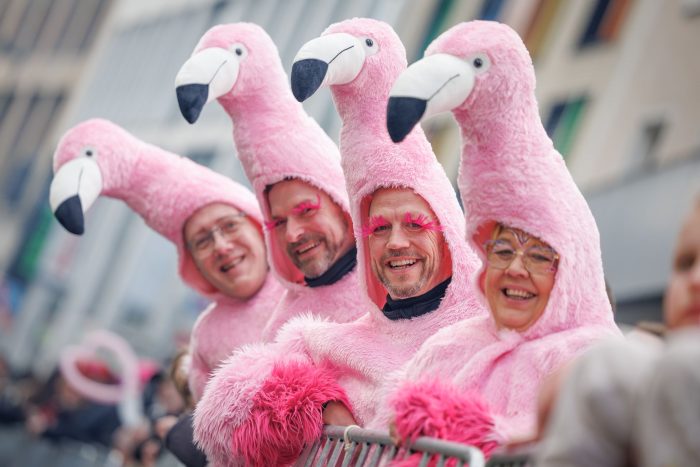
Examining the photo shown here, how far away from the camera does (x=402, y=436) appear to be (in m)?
2.93

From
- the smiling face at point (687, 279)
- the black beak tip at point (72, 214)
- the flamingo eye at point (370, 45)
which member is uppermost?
the flamingo eye at point (370, 45)

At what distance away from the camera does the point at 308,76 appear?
3770 mm

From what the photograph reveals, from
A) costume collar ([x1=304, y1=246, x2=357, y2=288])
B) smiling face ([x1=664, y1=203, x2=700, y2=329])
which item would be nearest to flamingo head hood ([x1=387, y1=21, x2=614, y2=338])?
smiling face ([x1=664, y1=203, x2=700, y2=329])

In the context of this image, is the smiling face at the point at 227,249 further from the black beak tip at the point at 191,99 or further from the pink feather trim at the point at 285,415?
the pink feather trim at the point at 285,415

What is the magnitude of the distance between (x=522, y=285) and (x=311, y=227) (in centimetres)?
129

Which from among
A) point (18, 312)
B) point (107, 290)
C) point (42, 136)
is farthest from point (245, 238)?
point (42, 136)

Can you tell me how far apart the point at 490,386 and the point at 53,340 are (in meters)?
21.5

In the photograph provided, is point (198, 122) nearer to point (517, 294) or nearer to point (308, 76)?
point (308, 76)

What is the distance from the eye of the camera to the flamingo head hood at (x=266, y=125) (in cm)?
442

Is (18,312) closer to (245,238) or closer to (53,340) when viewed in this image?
(53,340)

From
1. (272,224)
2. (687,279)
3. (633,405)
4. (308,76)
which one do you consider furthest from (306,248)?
(633,405)

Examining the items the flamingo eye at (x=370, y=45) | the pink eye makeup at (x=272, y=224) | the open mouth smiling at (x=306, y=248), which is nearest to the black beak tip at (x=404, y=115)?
the flamingo eye at (x=370, y=45)

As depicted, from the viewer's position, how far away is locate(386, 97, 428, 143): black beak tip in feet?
10.3

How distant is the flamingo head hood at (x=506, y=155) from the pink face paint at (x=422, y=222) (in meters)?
0.44
